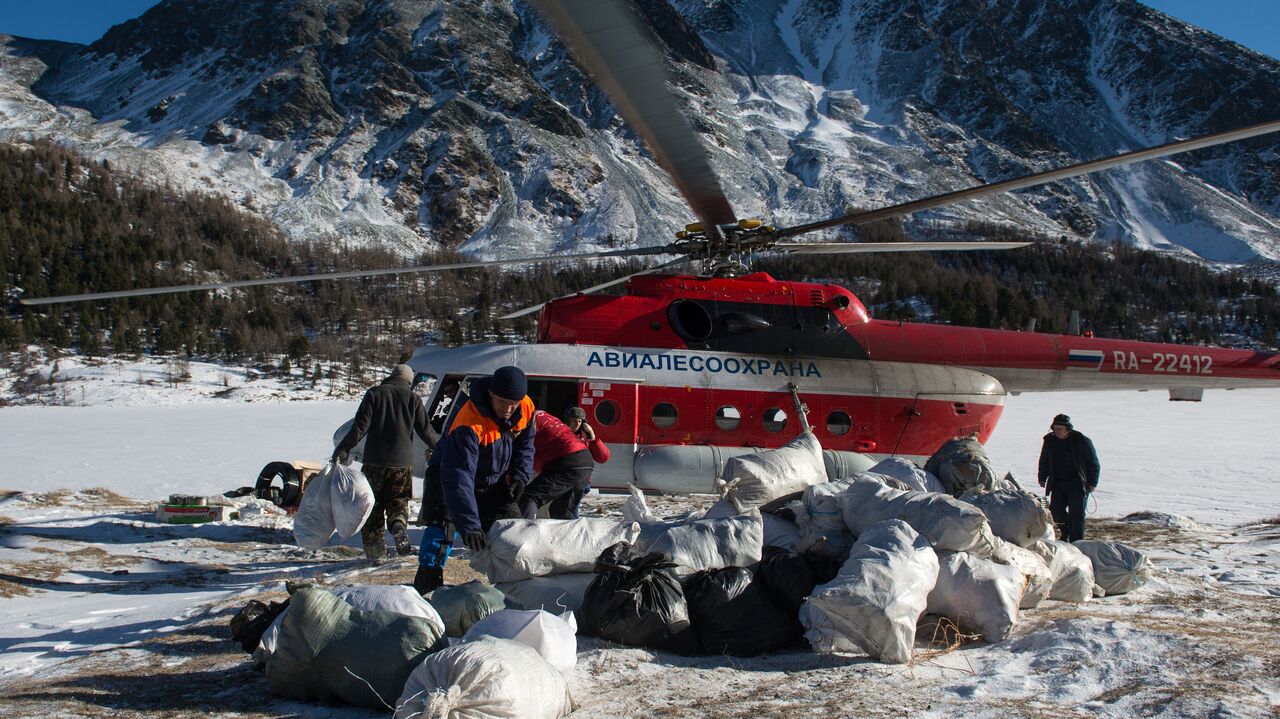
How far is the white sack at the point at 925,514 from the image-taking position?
390cm

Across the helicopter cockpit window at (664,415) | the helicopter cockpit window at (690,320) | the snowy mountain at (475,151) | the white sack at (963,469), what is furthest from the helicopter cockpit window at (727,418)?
the snowy mountain at (475,151)

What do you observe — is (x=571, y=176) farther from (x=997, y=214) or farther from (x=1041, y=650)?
(x=1041, y=650)

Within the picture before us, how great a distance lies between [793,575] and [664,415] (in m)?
4.09

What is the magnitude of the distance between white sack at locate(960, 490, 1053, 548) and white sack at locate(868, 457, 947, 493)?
30.7 inches

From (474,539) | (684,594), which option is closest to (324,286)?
(474,539)

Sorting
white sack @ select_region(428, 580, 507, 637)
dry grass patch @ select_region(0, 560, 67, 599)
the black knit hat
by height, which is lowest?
dry grass patch @ select_region(0, 560, 67, 599)

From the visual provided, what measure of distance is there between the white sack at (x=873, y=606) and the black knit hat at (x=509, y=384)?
1.76 metres

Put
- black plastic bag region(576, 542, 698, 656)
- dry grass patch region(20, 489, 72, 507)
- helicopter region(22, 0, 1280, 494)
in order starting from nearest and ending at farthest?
black plastic bag region(576, 542, 698, 656) < helicopter region(22, 0, 1280, 494) < dry grass patch region(20, 489, 72, 507)

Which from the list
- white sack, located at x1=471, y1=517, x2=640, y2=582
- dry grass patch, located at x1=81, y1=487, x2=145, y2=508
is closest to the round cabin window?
white sack, located at x1=471, y1=517, x2=640, y2=582

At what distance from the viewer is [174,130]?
15425 centimetres

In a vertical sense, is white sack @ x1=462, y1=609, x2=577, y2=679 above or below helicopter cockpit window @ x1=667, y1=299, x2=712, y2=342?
below

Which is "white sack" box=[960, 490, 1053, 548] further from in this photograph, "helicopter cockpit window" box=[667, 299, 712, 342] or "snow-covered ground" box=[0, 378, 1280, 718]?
"helicopter cockpit window" box=[667, 299, 712, 342]

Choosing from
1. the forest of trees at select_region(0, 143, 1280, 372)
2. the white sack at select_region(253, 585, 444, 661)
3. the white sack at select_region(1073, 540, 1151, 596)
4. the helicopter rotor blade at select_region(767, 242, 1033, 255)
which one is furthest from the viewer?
the forest of trees at select_region(0, 143, 1280, 372)

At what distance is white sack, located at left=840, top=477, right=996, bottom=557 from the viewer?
3.90 meters
